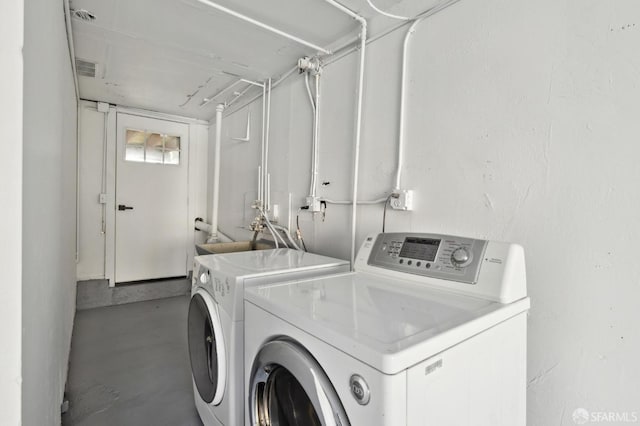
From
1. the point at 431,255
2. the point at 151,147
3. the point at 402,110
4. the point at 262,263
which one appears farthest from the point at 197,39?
the point at 151,147

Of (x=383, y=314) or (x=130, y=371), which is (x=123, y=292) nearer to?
(x=130, y=371)

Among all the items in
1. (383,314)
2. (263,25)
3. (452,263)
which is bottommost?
(383,314)

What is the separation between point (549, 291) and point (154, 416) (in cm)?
194

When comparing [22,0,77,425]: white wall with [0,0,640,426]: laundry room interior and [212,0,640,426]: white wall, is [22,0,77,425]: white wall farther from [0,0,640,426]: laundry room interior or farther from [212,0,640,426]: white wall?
[212,0,640,426]: white wall

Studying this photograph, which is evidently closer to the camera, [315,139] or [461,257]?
[461,257]

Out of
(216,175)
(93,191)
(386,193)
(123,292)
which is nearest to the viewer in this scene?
(386,193)

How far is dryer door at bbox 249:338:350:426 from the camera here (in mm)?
700

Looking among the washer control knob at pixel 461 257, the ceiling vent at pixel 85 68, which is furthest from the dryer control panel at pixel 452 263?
the ceiling vent at pixel 85 68

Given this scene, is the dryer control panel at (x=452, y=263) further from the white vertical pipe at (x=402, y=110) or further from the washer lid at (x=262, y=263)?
the white vertical pipe at (x=402, y=110)

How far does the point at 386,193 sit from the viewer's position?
1602mm

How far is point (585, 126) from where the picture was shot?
98cm

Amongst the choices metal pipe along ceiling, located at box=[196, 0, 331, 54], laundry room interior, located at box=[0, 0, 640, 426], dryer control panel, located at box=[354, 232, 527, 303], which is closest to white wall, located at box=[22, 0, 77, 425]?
laundry room interior, located at box=[0, 0, 640, 426]

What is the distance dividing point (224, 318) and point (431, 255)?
2.71ft

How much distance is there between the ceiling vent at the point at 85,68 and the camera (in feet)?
7.68
